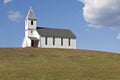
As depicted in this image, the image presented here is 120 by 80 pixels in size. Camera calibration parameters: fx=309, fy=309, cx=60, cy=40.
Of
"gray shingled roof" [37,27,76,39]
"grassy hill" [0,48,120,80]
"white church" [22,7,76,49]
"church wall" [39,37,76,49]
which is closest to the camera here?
"grassy hill" [0,48,120,80]

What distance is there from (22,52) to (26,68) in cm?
2010

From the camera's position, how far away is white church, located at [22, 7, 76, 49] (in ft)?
309

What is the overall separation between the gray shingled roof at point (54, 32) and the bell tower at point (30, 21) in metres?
2.03

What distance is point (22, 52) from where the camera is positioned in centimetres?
6612

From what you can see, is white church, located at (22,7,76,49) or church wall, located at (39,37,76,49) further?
church wall, located at (39,37,76,49)

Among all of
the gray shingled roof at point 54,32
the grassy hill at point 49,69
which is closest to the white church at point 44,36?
the gray shingled roof at point 54,32

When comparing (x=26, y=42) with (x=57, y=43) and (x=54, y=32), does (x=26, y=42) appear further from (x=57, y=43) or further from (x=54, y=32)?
(x=57, y=43)

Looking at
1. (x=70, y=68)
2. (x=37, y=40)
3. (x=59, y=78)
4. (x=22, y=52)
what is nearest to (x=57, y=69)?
(x=70, y=68)

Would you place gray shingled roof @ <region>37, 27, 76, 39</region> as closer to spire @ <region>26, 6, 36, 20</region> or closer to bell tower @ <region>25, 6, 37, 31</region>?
bell tower @ <region>25, 6, 37, 31</region>

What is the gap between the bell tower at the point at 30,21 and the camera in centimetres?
9735

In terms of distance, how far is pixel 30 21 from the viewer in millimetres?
98125

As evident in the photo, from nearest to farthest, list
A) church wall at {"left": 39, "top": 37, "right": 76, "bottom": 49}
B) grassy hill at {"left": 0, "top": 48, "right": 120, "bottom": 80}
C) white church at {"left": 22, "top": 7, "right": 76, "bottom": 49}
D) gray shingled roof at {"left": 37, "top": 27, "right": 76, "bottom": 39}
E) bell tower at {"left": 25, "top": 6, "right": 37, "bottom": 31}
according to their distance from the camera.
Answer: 1. grassy hill at {"left": 0, "top": 48, "right": 120, "bottom": 80}
2. white church at {"left": 22, "top": 7, "right": 76, "bottom": 49}
3. church wall at {"left": 39, "top": 37, "right": 76, "bottom": 49}
4. gray shingled roof at {"left": 37, "top": 27, "right": 76, "bottom": 39}
5. bell tower at {"left": 25, "top": 6, "right": 37, "bottom": 31}

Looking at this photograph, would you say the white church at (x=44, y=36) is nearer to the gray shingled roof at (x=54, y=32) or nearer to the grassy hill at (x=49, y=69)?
the gray shingled roof at (x=54, y=32)

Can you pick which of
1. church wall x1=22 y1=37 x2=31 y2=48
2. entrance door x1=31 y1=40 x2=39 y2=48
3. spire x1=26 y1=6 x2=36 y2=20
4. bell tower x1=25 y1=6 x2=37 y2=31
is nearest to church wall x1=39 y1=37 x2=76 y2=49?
entrance door x1=31 y1=40 x2=39 y2=48
